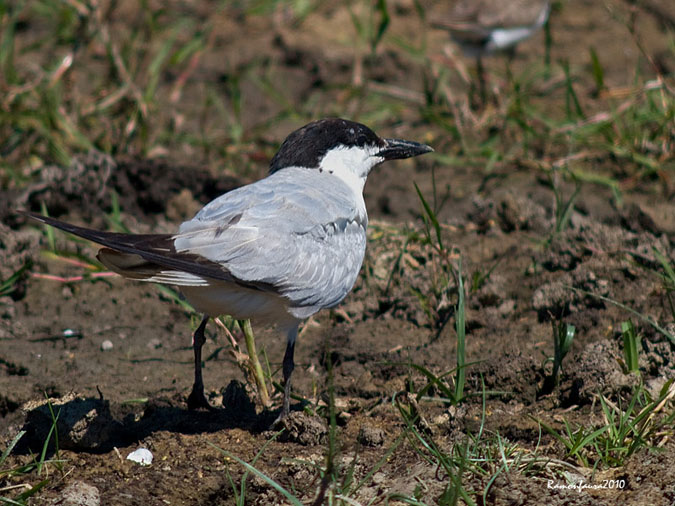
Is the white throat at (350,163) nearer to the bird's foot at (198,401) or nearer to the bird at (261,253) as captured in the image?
the bird at (261,253)

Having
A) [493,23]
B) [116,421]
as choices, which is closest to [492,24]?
[493,23]

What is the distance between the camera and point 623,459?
2.82m

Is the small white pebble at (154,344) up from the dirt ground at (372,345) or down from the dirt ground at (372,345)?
→ down

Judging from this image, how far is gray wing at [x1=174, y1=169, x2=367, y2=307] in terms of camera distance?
3.00m

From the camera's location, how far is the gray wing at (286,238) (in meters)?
3.00

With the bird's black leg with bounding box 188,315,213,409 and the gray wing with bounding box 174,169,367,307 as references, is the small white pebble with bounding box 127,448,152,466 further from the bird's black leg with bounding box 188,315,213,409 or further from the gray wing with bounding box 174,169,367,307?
the gray wing with bounding box 174,169,367,307

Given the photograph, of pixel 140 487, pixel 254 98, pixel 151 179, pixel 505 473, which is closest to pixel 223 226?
pixel 140 487

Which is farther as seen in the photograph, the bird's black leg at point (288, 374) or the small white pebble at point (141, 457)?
the bird's black leg at point (288, 374)

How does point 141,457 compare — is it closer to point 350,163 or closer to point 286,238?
point 286,238

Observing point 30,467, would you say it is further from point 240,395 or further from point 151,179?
point 151,179

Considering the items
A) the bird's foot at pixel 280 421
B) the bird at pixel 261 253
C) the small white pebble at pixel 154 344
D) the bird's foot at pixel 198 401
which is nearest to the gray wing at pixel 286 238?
the bird at pixel 261 253

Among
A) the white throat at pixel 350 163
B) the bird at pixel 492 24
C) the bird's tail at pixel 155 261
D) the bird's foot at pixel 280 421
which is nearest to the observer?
the bird's tail at pixel 155 261

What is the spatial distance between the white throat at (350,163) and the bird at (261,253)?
0.13 m

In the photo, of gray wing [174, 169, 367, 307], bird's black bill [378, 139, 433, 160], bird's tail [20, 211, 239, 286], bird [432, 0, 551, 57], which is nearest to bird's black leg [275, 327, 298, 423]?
gray wing [174, 169, 367, 307]
